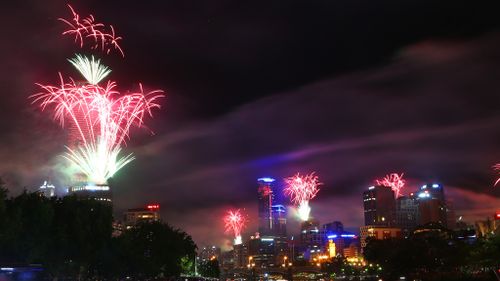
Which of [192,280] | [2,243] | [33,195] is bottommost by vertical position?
[192,280]

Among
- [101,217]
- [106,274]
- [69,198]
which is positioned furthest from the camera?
[106,274]

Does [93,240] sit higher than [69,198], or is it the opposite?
[69,198]

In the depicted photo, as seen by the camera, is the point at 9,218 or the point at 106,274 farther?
the point at 106,274

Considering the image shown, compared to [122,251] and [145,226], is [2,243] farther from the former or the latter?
[145,226]

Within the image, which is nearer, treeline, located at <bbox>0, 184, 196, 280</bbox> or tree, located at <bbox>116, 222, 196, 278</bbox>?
treeline, located at <bbox>0, 184, 196, 280</bbox>

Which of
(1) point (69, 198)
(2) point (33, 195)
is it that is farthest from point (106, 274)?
(2) point (33, 195)

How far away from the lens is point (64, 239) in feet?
A: 225

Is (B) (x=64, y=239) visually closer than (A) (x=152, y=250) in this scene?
Yes

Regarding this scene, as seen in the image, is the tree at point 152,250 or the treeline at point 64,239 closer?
the treeline at point 64,239

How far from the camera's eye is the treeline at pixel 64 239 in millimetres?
59344

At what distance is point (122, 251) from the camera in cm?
9281

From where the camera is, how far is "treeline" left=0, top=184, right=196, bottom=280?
5934 centimetres

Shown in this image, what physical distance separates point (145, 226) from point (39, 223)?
60721mm

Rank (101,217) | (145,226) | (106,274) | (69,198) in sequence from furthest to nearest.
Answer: (145,226) < (106,274) < (101,217) < (69,198)
